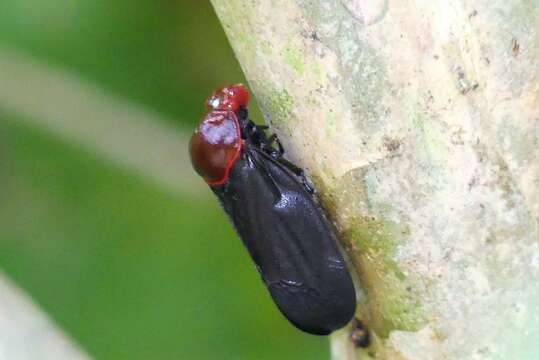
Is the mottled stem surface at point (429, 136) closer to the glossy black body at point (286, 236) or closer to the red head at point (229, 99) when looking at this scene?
the glossy black body at point (286, 236)

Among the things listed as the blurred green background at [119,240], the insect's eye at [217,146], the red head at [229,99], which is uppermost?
the red head at [229,99]

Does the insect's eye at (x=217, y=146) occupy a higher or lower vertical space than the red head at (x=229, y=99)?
lower

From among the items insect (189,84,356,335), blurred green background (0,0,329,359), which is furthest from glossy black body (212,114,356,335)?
blurred green background (0,0,329,359)

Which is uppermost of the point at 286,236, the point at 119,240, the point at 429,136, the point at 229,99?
the point at 429,136

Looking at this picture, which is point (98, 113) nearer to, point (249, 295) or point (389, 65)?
point (249, 295)

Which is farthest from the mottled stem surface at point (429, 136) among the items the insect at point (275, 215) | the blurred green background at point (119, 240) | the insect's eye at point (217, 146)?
the blurred green background at point (119, 240)

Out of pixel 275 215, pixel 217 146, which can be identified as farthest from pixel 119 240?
pixel 275 215

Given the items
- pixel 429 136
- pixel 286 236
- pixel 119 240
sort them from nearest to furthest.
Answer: pixel 429 136, pixel 286 236, pixel 119 240

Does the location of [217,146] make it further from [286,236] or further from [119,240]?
[119,240]
